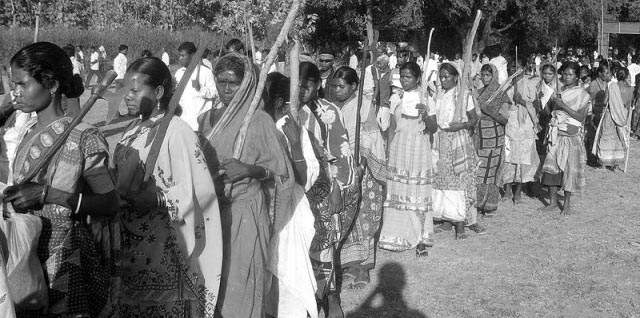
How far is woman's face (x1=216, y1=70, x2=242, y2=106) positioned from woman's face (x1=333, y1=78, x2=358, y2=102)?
206 centimetres

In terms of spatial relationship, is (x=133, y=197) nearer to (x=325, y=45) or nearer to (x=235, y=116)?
Answer: (x=235, y=116)

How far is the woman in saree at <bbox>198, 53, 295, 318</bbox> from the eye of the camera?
3.83 meters

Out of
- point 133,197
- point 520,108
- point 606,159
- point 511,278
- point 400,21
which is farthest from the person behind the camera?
point 400,21

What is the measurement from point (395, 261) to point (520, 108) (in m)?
3.33

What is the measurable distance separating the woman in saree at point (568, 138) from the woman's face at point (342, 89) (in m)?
3.50

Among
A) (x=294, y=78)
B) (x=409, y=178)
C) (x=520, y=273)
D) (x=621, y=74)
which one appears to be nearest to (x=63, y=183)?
(x=294, y=78)

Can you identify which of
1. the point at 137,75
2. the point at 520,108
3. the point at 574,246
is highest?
the point at 137,75

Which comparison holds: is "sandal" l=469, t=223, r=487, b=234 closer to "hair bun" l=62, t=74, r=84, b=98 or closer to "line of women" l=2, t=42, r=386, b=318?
"line of women" l=2, t=42, r=386, b=318

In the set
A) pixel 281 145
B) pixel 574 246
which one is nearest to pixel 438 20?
pixel 574 246

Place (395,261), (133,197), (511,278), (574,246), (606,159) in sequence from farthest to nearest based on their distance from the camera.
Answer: (606,159), (574,246), (395,261), (511,278), (133,197)

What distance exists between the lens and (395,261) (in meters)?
6.79

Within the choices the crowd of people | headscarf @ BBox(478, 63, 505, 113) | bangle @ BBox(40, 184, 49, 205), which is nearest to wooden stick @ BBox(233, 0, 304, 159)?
the crowd of people

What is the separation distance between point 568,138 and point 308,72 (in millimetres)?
4619

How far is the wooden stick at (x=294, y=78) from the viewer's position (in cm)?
445
